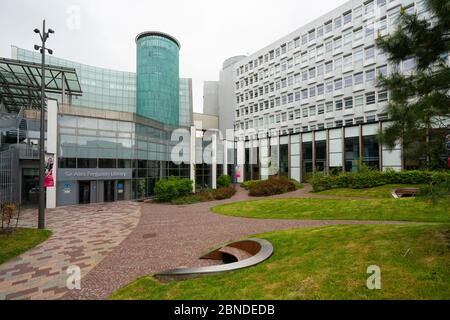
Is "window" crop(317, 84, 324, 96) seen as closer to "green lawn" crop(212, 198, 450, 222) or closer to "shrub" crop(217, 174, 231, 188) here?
"shrub" crop(217, 174, 231, 188)

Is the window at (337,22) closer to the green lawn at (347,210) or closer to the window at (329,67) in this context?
the window at (329,67)

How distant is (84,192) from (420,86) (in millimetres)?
26914

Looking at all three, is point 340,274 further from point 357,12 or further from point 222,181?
point 357,12

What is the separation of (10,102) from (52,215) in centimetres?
2882

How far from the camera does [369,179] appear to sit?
23047 millimetres

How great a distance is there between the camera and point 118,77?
5934 cm

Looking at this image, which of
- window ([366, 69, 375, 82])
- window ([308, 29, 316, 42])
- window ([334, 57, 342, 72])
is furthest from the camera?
window ([308, 29, 316, 42])

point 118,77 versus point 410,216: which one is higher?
point 118,77

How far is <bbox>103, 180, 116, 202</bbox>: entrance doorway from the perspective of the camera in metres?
25.0

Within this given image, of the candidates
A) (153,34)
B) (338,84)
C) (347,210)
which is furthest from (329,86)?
Answer: (153,34)

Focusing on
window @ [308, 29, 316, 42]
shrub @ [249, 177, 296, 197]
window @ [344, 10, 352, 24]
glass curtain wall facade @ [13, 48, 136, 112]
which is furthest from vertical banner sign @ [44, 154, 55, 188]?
glass curtain wall facade @ [13, 48, 136, 112]

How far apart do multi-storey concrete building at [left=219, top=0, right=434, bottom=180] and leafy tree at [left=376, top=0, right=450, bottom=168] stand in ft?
78.7

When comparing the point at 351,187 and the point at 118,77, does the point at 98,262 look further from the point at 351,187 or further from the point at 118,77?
the point at 118,77
